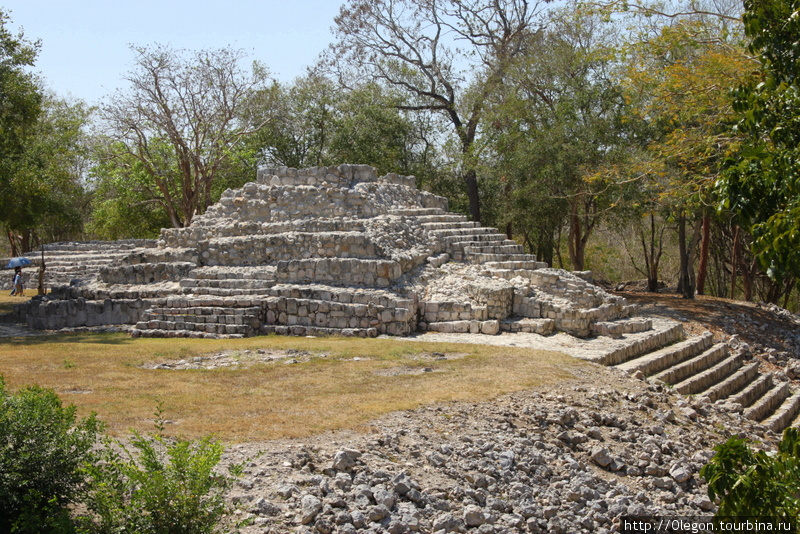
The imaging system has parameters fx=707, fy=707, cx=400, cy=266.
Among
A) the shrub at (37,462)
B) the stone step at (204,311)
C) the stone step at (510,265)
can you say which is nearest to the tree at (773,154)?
the shrub at (37,462)

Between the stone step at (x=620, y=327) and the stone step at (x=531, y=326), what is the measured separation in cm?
101

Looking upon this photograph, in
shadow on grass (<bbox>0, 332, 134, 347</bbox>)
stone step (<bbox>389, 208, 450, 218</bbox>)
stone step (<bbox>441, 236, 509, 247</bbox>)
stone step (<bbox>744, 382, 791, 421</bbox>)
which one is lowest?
stone step (<bbox>744, 382, 791, 421</bbox>)

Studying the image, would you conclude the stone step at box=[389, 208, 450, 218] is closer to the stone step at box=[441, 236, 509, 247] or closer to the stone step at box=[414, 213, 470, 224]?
the stone step at box=[414, 213, 470, 224]

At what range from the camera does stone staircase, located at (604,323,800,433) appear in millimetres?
13906

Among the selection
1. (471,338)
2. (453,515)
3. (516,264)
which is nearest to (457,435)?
(453,515)

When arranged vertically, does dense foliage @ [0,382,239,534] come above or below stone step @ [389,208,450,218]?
below

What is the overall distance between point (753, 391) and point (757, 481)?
41.0 ft

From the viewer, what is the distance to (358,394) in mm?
10086

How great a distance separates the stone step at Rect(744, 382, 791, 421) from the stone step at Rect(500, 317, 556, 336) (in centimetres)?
417

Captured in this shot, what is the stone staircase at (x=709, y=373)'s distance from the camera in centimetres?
1391

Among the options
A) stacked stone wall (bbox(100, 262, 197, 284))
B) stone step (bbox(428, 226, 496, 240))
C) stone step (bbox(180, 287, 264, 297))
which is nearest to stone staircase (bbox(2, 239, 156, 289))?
stacked stone wall (bbox(100, 262, 197, 284))

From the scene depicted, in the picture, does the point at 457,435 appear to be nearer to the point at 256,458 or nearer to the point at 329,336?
the point at 256,458

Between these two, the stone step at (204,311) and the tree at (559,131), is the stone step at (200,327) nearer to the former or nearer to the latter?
the stone step at (204,311)

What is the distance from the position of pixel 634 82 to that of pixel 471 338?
24.7 ft
